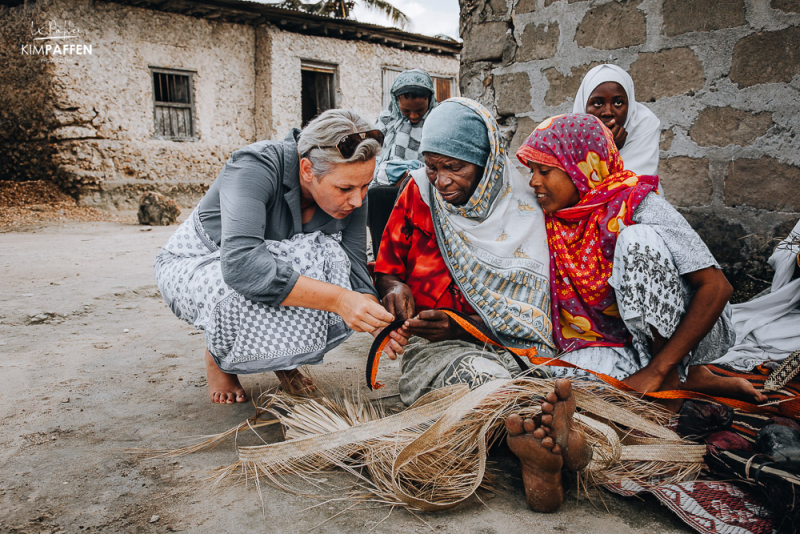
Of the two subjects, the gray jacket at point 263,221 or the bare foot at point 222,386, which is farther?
the bare foot at point 222,386

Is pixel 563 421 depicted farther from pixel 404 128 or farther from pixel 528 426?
pixel 404 128

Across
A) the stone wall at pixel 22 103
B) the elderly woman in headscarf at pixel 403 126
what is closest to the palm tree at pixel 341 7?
the stone wall at pixel 22 103

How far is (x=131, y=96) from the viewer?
422 inches

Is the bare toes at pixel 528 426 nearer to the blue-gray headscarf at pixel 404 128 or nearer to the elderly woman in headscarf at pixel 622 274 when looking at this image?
the elderly woman in headscarf at pixel 622 274

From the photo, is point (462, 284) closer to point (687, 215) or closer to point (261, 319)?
point (261, 319)

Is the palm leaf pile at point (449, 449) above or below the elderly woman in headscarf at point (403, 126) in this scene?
below

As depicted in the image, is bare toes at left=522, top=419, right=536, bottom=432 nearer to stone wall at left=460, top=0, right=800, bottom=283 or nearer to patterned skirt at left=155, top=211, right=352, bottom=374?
patterned skirt at left=155, top=211, right=352, bottom=374

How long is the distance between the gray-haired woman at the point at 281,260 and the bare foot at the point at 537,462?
65 cm

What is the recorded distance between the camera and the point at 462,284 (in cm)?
226

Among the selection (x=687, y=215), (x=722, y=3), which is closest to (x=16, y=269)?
(x=687, y=215)

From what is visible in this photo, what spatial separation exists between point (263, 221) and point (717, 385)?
1825 mm

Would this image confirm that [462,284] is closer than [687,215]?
Yes

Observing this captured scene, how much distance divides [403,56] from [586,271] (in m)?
13.3

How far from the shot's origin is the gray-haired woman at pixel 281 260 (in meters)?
2.04
